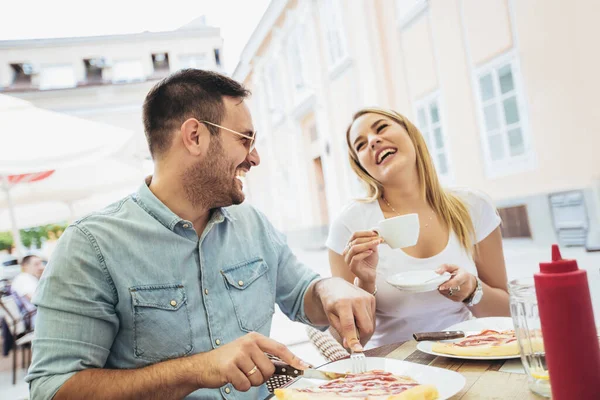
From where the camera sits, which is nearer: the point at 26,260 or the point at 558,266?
the point at 558,266

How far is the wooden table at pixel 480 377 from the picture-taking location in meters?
0.75

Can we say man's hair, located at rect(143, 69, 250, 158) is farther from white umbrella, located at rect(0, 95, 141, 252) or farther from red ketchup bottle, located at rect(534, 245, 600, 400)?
white umbrella, located at rect(0, 95, 141, 252)

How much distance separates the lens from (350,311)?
1090mm

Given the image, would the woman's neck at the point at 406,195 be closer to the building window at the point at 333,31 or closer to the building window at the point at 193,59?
the building window at the point at 333,31

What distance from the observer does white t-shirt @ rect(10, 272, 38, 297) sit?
3.86m

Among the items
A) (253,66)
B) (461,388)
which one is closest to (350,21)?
(253,66)

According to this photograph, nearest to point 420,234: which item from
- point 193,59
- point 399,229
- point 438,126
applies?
point 399,229

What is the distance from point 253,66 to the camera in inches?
271

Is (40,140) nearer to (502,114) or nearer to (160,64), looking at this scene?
(160,64)

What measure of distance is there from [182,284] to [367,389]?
58 centimetres

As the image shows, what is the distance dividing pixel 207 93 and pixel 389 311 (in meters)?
0.94

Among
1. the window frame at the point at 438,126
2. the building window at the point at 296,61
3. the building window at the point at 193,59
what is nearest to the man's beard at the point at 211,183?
the window frame at the point at 438,126

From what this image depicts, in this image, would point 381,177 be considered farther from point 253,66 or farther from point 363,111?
point 253,66

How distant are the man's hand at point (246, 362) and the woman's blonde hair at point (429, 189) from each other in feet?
3.25
